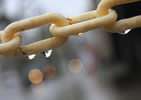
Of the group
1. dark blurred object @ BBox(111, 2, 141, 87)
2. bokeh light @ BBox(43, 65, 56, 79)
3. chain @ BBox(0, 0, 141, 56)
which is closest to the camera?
chain @ BBox(0, 0, 141, 56)

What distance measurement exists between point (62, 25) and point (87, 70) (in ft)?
24.2

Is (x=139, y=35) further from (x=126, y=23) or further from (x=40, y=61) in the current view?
(x=40, y=61)

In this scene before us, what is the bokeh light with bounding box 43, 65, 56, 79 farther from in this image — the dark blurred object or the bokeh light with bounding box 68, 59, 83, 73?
the dark blurred object

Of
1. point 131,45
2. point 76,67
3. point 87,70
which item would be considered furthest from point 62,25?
point 76,67

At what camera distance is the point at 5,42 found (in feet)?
1.34

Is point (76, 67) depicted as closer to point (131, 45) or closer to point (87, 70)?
point (87, 70)

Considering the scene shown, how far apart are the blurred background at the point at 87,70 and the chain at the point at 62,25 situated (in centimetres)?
7

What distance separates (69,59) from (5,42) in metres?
13.6

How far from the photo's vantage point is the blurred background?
3.60 meters

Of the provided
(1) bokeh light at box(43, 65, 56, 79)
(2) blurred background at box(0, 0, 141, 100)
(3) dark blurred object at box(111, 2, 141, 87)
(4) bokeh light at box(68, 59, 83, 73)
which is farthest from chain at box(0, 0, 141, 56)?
(1) bokeh light at box(43, 65, 56, 79)

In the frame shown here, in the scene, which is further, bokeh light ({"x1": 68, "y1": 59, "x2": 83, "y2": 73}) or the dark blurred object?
bokeh light ({"x1": 68, "y1": 59, "x2": 83, "y2": 73})

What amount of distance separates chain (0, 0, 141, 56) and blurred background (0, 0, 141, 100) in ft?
0.24

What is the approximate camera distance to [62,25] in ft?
1.33

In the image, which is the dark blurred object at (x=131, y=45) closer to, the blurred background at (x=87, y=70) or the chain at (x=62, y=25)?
the blurred background at (x=87, y=70)
